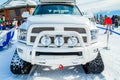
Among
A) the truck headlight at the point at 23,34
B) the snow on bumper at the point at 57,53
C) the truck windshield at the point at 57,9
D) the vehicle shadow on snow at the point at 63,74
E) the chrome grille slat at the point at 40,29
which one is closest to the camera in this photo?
the snow on bumper at the point at 57,53

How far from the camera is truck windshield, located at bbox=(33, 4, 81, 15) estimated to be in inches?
283

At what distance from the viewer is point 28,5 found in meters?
34.7

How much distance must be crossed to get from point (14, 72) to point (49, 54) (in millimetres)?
1162

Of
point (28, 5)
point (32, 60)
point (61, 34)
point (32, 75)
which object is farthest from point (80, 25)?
point (28, 5)

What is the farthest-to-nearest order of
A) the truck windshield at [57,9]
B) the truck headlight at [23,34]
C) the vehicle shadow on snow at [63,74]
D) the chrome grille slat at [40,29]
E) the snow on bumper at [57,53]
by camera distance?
the truck windshield at [57,9], the vehicle shadow on snow at [63,74], the truck headlight at [23,34], the chrome grille slat at [40,29], the snow on bumper at [57,53]

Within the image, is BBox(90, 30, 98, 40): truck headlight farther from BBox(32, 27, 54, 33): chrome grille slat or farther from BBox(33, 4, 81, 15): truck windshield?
BBox(33, 4, 81, 15): truck windshield

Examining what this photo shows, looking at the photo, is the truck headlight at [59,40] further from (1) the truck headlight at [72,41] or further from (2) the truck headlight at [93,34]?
(2) the truck headlight at [93,34]

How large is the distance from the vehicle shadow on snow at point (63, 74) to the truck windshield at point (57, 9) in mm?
1636

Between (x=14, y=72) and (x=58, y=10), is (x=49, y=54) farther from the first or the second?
(x=58, y=10)

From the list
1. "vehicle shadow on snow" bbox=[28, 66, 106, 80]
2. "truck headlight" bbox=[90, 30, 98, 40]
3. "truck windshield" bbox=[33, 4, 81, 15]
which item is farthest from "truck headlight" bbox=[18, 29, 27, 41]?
"truck windshield" bbox=[33, 4, 81, 15]

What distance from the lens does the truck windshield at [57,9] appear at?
719cm

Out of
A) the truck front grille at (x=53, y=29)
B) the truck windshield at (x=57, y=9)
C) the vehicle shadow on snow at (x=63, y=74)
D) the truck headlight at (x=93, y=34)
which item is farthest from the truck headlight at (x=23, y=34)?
the truck windshield at (x=57, y=9)

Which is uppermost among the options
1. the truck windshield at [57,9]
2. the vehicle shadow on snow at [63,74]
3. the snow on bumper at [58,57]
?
the truck windshield at [57,9]

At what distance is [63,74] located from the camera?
20.2ft
